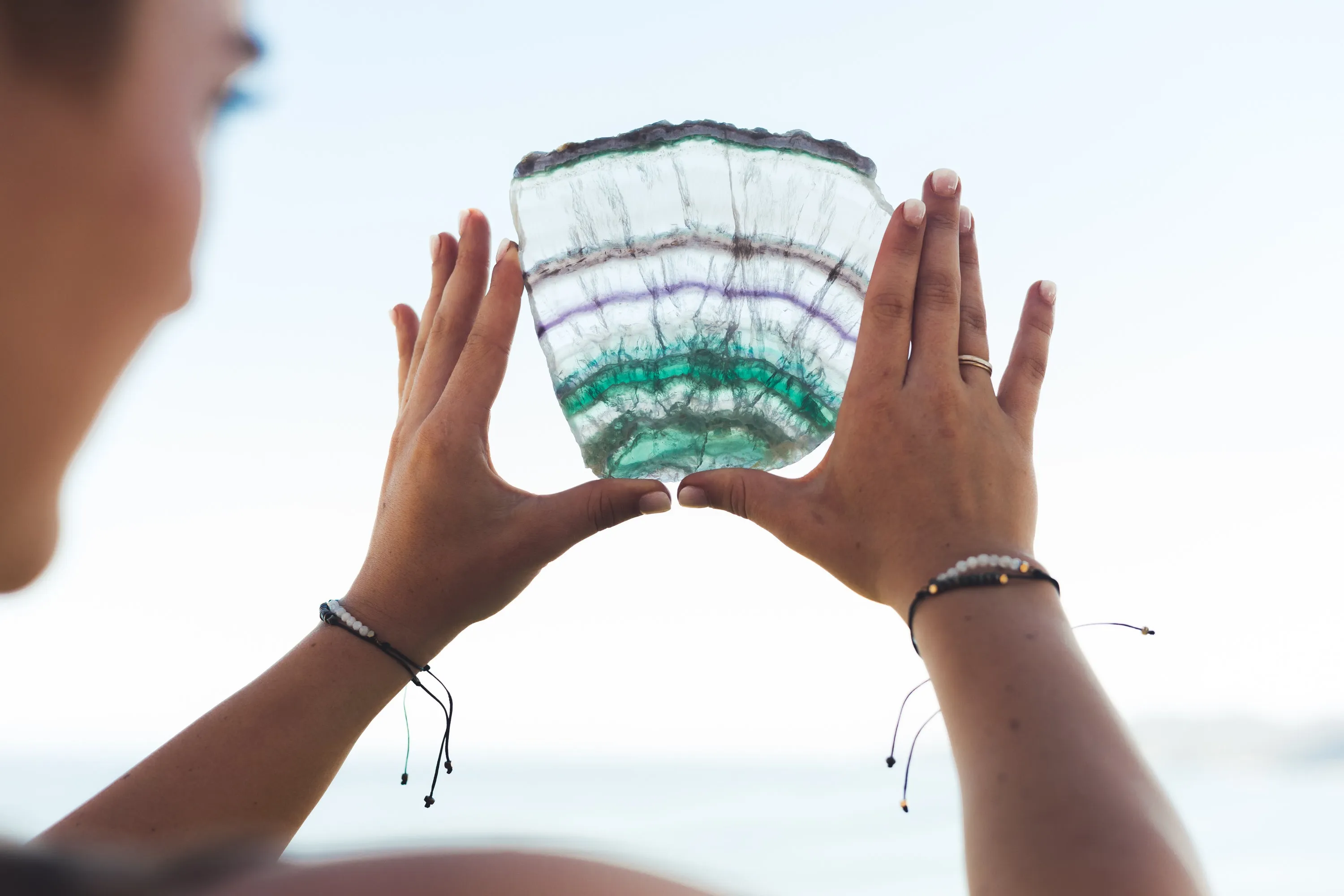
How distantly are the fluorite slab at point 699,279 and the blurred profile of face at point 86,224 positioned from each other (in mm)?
559

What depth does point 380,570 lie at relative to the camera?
1.29 metres

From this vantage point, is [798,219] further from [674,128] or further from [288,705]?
[288,705]

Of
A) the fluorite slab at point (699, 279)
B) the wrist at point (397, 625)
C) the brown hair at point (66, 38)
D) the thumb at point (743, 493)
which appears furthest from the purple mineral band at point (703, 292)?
the brown hair at point (66, 38)

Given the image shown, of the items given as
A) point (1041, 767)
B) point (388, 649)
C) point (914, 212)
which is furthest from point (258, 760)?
point (914, 212)

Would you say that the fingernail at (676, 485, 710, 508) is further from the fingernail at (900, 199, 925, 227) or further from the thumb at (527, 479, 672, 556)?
the fingernail at (900, 199, 925, 227)

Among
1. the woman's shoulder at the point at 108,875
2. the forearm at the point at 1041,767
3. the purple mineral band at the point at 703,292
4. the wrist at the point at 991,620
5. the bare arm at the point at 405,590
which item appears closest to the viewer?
the woman's shoulder at the point at 108,875

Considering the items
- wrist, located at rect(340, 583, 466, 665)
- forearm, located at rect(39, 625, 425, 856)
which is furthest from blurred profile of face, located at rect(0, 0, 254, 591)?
wrist, located at rect(340, 583, 466, 665)

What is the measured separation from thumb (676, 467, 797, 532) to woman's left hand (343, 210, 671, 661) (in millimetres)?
40

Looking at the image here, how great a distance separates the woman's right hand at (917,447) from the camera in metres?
1.04

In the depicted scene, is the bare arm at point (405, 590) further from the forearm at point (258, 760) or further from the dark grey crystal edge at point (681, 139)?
the dark grey crystal edge at point (681, 139)

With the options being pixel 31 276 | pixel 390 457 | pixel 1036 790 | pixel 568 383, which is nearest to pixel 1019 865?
pixel 1036 790

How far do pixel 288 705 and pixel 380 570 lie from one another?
21cm

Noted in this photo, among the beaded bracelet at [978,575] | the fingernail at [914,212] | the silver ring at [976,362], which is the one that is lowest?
the beaded bracelet at [978,575]

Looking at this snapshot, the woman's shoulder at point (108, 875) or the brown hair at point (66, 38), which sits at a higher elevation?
the brown hair at point (66, 38)
